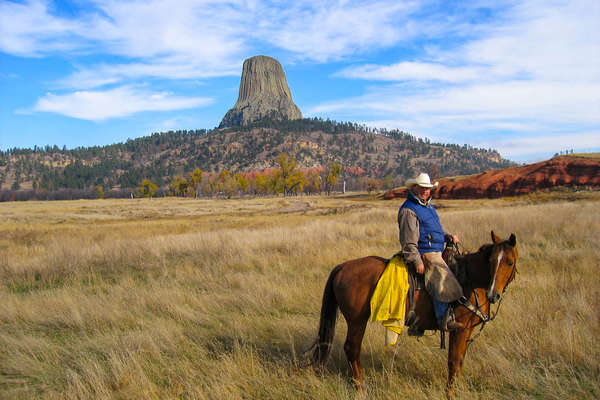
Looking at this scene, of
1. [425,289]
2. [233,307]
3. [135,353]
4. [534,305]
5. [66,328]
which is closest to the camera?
[425,289]

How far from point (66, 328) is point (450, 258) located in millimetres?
7085

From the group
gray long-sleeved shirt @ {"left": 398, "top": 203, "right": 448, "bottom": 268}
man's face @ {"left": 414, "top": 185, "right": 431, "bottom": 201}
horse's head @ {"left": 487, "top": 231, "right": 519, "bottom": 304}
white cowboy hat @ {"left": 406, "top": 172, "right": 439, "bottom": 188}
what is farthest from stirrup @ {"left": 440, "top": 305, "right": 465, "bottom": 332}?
white cowboy hat @ {"left": 406, "top": 172, "right": 439, "bottom": 188}

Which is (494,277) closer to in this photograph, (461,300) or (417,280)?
(461,300)

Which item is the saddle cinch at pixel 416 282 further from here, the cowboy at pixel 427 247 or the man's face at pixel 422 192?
the man's face at pixel 422 192

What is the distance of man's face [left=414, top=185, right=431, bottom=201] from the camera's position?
4207 mm

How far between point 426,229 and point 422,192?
43 centimetres

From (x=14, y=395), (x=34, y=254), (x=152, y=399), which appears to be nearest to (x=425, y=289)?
(x=152, y=399)

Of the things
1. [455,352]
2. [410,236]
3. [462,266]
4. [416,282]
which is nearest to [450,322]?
[455,352]

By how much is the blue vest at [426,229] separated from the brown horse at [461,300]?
0.36m

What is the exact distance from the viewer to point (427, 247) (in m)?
4.15

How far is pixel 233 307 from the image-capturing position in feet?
25.2

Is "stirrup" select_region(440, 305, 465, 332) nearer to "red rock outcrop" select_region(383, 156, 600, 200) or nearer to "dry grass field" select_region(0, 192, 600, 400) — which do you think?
"dry grass field" select_region(0, 192, 600, 400)

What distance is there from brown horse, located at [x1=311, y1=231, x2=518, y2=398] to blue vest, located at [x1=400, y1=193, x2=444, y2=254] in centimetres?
36

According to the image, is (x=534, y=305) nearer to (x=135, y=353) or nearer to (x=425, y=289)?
(x=425, y=289)
